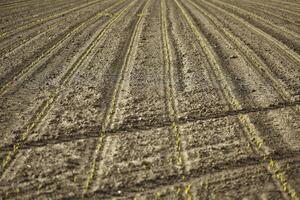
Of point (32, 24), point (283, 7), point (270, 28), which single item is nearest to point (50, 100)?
point (32, 24)

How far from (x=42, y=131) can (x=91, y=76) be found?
10.3ft

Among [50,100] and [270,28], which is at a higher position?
[270,28]

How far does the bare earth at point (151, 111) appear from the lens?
5.92 metres

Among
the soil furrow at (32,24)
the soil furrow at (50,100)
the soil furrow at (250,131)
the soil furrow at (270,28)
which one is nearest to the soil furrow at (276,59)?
the soil furrow at (270,28)

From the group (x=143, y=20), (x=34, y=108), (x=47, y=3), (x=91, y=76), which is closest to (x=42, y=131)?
(x=34, y=108)

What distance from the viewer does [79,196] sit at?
5.63 meters

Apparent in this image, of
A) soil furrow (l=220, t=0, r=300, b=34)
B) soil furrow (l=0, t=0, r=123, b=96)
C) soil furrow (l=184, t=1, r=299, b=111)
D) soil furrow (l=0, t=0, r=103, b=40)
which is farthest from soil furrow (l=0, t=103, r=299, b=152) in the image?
soil furrow (l=0, t=0, r=103, b=40)

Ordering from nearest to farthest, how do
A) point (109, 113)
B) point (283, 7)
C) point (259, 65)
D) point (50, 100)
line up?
point (109, 113) → point (50, 100) → point (259, 65) → point (283, 7)

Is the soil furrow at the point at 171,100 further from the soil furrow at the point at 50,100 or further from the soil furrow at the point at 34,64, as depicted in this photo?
the soil furrow at the point at 34,64

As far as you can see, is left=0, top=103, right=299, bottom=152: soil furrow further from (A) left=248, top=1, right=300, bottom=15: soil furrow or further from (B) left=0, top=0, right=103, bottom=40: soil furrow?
(A) left=248, top=1, right=300, bottom=15: soil furrow

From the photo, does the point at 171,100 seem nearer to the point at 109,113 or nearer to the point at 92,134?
the point at 109,113

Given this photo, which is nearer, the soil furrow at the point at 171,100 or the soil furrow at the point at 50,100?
the soil furrow at the point at 171,100

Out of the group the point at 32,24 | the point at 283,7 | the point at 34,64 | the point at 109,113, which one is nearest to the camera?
the point at 109,113

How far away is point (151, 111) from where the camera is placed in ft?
26.8
